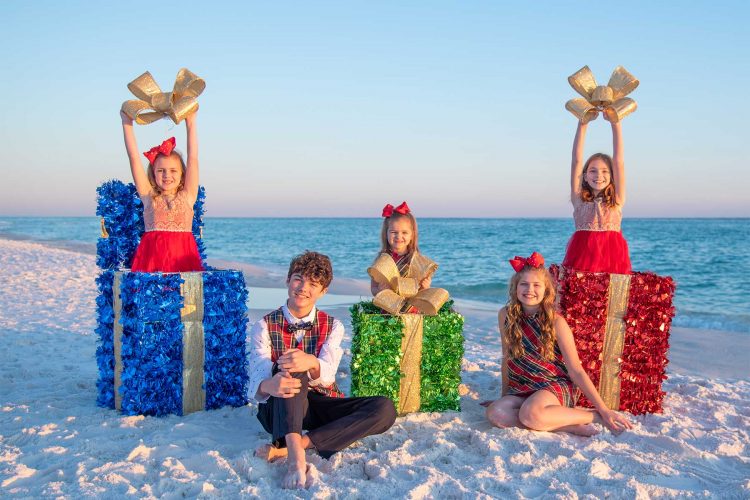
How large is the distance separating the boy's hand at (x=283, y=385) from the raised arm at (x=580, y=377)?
5.77 ft

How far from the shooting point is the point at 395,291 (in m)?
4.16

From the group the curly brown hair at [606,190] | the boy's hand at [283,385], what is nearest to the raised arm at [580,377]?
the curly brown hair at [606,190]

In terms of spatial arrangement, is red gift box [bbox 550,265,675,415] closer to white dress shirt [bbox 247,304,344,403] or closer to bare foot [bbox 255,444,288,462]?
white dress shirt [bbox 247,304,344,403]

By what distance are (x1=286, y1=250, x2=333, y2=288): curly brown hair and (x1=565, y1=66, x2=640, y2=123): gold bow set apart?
215 cm

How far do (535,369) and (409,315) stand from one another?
2.96ft

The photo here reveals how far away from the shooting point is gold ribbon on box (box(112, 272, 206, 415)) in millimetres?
4049

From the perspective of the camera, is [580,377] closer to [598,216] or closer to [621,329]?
[621,329]

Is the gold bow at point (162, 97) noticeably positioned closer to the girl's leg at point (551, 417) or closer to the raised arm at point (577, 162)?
the raised arm at point (577, 162)

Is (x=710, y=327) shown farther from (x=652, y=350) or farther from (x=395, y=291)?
(x=395, y=291)

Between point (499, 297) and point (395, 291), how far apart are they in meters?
8.16

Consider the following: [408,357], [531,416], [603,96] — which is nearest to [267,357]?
[408,357]

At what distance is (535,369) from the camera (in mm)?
4098

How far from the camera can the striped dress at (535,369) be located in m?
4.05

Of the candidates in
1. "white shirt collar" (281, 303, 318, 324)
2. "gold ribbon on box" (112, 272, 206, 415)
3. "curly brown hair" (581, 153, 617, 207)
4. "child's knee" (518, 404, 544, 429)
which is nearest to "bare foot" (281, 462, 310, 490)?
"white shirt collar" (281, 303, 318, 324)
